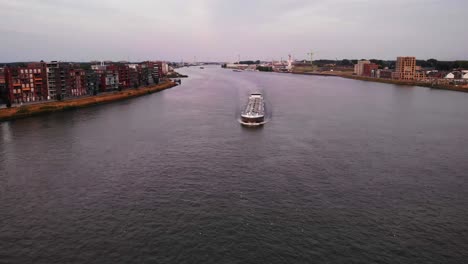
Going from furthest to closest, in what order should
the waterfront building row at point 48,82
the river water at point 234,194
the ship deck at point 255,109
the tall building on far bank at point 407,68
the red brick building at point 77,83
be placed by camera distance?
the tall building on far bank at point 407,68
the red brick building at point 77,83
the waterfront building row at point 48,82
the ship deck at point 255,109
the river water at point 234,194

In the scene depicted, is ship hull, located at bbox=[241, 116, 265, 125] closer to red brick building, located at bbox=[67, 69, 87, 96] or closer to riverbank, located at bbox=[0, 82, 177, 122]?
riverbank, located at bbox=[0, 82, 177, 122]

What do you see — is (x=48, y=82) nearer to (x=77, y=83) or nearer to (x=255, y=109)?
(x=77, y=83)

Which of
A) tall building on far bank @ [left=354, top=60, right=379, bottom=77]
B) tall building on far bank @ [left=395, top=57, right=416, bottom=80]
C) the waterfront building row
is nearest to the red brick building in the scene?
the waterfront building row

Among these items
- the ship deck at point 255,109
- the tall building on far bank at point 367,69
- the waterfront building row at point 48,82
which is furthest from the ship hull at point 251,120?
the tall building on far bank at point 367,69

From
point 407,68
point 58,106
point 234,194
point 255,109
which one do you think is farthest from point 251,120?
point 407,68

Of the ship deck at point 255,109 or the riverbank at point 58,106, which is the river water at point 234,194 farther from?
the riverbank at point 58,106

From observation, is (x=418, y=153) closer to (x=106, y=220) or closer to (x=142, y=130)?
(x=106, y=220)

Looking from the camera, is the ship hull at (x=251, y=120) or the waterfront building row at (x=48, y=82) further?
the waterfront building row at (x=48, y=82)

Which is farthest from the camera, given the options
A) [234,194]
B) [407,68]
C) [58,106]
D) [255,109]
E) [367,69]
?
[367,69]

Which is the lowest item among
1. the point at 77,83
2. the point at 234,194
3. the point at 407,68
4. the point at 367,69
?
the point at 234,194
